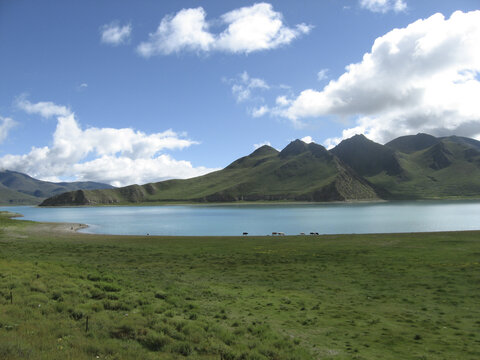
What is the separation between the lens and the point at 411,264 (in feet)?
119

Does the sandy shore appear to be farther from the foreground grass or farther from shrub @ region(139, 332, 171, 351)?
shrub @ region(139, 332, 171, 351)

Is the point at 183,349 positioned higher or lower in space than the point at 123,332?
lower

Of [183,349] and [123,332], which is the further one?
[123,332]

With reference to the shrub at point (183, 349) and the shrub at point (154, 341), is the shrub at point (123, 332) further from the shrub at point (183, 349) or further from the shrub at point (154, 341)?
the shrub at point (183, 349)

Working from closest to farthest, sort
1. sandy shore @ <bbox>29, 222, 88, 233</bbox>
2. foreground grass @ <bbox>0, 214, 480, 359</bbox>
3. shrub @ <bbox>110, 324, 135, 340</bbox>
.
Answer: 1. foreground grass @ <bbox>0, 214, 480, 359</bbox>
2. shrub @ <bbox>110, 324, 135, 340</bbox>
3. sandy shore @ <bbox>29, 222, 88, 233</bbox>

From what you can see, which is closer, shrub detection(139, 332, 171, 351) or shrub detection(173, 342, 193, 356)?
shrub detection(173, 342, 193, 356)

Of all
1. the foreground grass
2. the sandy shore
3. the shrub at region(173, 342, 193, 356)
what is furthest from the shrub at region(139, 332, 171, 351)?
the sandy shore

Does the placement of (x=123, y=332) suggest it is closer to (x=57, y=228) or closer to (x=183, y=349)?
(x=183, y=349)

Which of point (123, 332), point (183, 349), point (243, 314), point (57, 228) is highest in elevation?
point (123, 332)

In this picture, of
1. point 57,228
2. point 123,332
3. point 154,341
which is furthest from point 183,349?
point 57,228

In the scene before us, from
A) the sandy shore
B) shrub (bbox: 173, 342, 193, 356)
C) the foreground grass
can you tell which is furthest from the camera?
the sandy shore

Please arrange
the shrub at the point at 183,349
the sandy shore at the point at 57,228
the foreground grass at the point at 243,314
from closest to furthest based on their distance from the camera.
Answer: the shrub at the point at 183,349, the foreground grass at the point at 243,314, the sandy shore at the point at 57,228

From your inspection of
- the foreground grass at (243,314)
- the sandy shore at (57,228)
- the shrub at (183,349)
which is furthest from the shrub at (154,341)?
the sandy shore at (57,228)

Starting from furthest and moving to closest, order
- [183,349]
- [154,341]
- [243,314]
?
[243,314]
[154,341]
[183,349]
